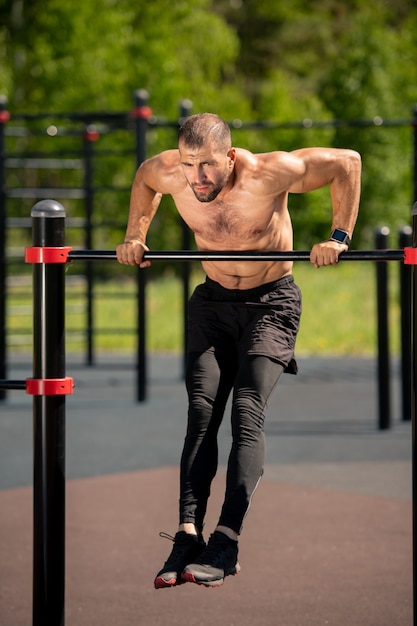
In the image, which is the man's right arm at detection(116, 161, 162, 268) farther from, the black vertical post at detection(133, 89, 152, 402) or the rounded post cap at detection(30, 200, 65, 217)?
the black vertical post at detection(133, 89, 152, 402)

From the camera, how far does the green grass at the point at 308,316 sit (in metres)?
13.6

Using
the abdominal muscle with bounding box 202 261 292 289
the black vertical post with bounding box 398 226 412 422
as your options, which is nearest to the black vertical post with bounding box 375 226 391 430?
the black vertical post with bounding box 398 226 412 422

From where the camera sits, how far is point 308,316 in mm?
15742

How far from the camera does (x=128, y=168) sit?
80.1ft

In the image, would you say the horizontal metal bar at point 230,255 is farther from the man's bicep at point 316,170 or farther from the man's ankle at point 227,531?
the man's ankle at point 227,531

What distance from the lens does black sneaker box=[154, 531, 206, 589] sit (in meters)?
3.37

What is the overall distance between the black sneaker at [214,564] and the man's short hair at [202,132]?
1.10 metres

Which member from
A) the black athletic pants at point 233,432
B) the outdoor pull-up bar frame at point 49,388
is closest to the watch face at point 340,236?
the outdoor pull-up bar frame at point 49,388

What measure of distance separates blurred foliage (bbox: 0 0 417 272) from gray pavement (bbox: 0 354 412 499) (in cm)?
777

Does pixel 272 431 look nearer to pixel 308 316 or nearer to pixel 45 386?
pixel 45 386

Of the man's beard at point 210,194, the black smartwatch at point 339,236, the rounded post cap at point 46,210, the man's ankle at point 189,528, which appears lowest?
the man's ankle at point 189,528

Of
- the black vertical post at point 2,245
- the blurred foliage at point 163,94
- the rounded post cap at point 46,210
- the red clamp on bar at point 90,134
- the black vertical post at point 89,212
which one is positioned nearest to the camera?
the rounded post cap at point 46,210

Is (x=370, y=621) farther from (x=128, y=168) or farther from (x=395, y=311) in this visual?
(x=128, y=168)

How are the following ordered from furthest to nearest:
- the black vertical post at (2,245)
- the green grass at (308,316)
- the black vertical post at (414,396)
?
the green grass at (308,316) < the black vertical post at (2,245) < the black vertical post at (414,396)
